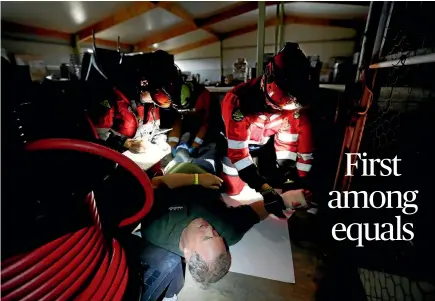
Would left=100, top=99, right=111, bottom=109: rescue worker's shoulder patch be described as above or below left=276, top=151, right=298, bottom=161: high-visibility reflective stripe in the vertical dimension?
above

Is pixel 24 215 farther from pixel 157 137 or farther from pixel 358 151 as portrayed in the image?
pixel 157 137

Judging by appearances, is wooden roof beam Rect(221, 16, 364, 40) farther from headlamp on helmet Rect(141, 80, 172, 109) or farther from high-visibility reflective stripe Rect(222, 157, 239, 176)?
→ high-visibility reflective stripe Rect(222, 157, 239, 176)

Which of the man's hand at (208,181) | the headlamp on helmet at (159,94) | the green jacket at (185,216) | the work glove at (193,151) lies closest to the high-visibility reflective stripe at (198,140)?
the work glove at (193,151)

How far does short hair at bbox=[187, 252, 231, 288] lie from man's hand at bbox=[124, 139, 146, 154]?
56.9 inches

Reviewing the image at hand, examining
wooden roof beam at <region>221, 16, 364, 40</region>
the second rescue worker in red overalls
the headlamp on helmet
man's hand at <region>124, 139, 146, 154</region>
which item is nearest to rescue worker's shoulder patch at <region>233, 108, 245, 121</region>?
the second rescue worker in red overalls

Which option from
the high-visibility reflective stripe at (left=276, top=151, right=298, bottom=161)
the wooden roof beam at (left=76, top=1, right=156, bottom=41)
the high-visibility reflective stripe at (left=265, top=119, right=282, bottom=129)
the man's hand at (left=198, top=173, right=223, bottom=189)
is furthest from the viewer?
the wooden roof beam at (left=76, top=1, right=156, bottom=41)

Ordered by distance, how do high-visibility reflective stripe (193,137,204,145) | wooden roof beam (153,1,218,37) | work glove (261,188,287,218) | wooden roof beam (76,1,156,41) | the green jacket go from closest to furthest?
the green jacket < work glove (261,188,287,218) < high-visibility reflective stripe (193,137,204,145) < wooden roof beam (153,1,218,37) < wooden roof beam (76,1,156,41)

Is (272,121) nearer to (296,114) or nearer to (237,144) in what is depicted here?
(296,114)

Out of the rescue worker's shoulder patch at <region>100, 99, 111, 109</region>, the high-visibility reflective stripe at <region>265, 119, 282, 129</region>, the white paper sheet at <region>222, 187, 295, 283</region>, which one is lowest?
the white paper sheet at <region>222, 187, 295, 283</region>

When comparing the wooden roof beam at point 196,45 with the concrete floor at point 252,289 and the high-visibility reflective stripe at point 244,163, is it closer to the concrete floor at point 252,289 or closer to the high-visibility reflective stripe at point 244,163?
the high-visibility reflective stripe at point 244,163

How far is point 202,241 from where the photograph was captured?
69.5 inches

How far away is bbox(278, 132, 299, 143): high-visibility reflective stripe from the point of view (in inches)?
106

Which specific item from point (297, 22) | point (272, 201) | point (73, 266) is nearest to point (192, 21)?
point (297, 22)

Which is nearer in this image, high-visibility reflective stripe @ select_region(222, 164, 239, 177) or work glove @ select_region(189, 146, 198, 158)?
high-visibility reflective stripe @ select_region(222, 164, 239, 177)
